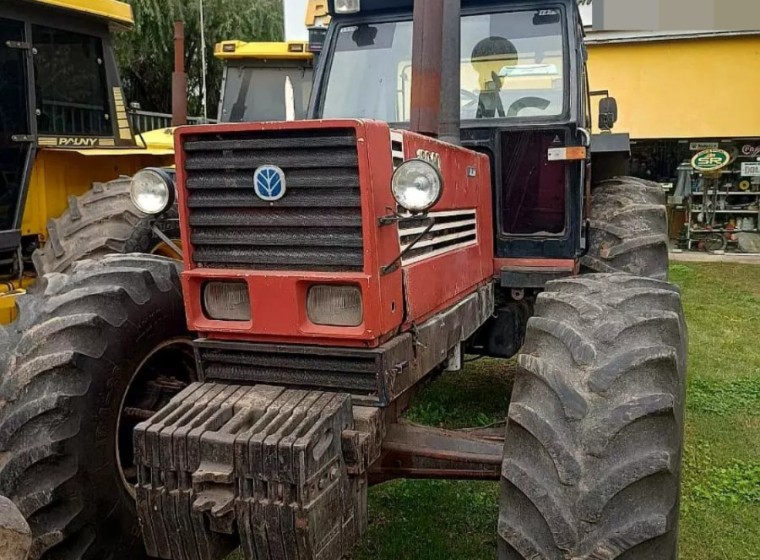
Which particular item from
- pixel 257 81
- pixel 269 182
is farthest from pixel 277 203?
pixel 257 81

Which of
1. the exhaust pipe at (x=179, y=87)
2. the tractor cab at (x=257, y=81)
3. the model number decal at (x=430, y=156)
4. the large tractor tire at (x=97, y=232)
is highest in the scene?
the tractor cab at (x=257, y=81)

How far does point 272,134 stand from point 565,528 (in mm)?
1539

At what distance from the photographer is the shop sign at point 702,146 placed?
14.4 m

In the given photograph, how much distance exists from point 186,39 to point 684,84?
10549 mm

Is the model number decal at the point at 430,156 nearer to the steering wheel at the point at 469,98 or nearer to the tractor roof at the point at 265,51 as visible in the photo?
the steering wheel at the point at 469,98

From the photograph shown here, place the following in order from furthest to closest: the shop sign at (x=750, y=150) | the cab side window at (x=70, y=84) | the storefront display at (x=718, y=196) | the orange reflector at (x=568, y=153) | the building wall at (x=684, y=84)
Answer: the shop sign at (x=750, y=150), the building wall at (x=684, y=84), the storefront display at (x=718, y=196), the cab side window at (x=70, y=84), the orange reflector at (x=568, y=153)

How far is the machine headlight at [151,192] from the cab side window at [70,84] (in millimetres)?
3051

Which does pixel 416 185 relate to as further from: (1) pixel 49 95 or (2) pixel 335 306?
(1) pixel 49 95

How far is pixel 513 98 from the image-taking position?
429 centimetres

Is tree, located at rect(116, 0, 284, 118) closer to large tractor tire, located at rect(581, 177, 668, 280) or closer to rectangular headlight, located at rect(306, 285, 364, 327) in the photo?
large tractor tire, located at rect(581, 177, 668, 280)

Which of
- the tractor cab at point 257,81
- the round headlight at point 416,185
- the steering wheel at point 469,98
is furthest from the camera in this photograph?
the tractor cab at point 257,81

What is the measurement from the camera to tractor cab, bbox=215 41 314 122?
31.9 ft

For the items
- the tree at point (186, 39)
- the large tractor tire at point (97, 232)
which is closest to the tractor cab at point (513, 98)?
the large tractor tire at point (97, 232)

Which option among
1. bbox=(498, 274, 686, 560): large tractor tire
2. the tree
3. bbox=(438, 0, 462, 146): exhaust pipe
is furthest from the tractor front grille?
the tree
